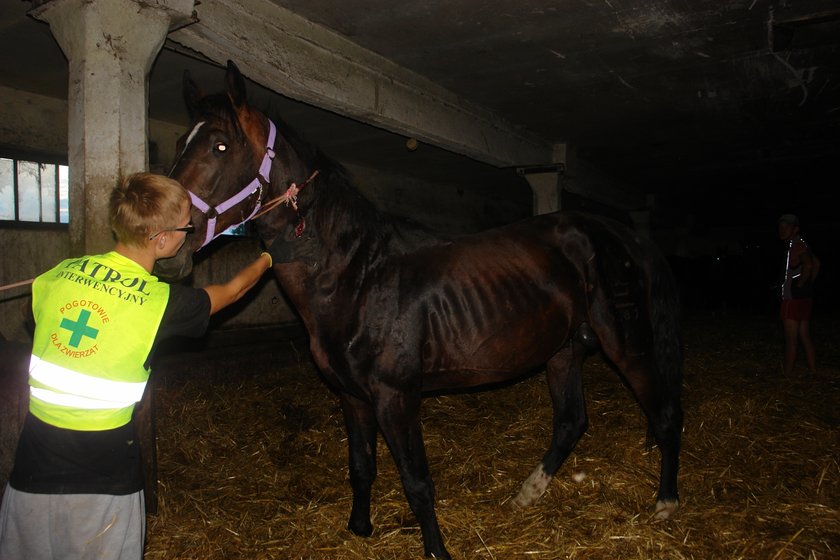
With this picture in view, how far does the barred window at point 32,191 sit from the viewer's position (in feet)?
20.8

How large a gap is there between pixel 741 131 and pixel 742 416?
22.2ft

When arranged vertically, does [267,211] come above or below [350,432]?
above

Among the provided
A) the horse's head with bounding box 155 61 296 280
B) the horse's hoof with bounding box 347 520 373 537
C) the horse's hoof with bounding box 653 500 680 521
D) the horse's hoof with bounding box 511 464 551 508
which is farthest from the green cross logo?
the horse's hoof with bounding box 653 500 680 521

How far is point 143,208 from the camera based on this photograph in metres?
1.79

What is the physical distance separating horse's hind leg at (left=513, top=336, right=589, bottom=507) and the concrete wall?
218cm

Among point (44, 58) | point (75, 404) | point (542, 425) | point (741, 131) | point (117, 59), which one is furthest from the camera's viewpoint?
point (741, 131)

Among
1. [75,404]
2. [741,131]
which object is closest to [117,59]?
[75,404]

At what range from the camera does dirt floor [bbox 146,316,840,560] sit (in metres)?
3.07

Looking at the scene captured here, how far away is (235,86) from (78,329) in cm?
146

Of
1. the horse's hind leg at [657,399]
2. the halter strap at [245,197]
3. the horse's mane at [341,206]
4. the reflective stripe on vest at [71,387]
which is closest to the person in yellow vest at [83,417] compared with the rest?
the reflective stripe on vest at [71,387]

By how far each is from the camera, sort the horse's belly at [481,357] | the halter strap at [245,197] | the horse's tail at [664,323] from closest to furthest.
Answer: the halter strap at [245,197] → the horse's belly at [481,357] → the horse's tail at [664,323]

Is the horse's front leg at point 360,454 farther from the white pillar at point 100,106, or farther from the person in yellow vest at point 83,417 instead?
the white pillar at point 100,106

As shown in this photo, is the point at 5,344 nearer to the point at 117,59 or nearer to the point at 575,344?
the point at 117,59

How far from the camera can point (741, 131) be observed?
9.73 meters
